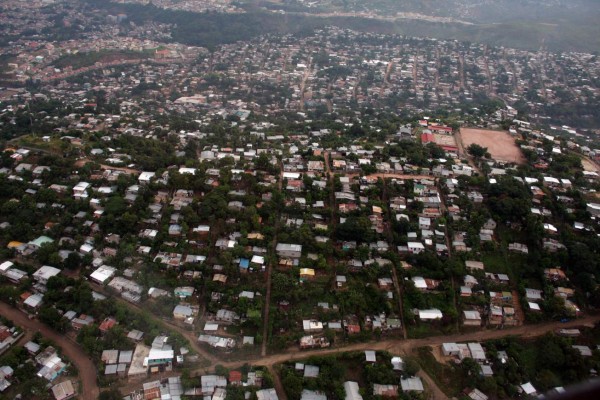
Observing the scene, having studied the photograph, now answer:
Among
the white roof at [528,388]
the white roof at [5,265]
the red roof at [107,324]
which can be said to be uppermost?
the white roof at [5,265]

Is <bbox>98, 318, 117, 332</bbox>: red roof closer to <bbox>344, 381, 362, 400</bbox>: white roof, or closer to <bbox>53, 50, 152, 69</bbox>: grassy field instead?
<bbox>344, 381, 362, 400</bbox>: white roof

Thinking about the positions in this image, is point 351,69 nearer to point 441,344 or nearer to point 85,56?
point 85,56

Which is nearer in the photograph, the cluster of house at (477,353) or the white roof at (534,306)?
the cluster of house at (477,353)

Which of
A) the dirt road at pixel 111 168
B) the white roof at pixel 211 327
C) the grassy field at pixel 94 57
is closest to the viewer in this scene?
the white roof at pixel 211 327

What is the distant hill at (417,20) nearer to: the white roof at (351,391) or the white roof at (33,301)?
the white roof at (33,301)

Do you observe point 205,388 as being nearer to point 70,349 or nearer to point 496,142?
point 70,349

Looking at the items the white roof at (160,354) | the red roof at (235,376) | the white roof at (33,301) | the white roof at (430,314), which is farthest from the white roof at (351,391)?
the white roof at (33,301)

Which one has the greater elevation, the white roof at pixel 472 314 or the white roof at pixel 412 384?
the white roof at pixel 472 314

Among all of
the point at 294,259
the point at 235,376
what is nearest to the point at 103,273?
the point at 235,376
